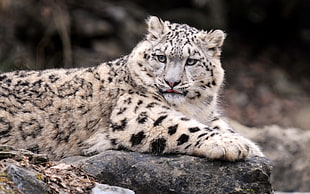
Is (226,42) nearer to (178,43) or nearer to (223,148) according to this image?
(178,43)

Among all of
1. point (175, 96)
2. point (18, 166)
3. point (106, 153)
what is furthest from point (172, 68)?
point (18, 166)

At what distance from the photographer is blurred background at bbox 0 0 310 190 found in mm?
15703

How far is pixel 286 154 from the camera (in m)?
11.5

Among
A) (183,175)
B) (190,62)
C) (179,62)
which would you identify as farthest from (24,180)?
(190,62)

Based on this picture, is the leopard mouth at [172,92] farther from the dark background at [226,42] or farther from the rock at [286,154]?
the dark background at [226,42]

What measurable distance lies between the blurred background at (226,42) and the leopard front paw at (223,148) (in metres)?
8.32

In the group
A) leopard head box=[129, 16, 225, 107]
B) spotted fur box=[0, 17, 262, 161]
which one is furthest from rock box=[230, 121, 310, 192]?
leopard head box=[129, 16, 225, 107]

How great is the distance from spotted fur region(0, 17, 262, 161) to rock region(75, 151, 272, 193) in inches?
21.0

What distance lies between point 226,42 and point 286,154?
7.56 metres

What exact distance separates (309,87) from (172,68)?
462 inches

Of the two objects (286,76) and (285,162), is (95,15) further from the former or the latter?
(285,162)

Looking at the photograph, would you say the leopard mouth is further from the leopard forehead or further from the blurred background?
the blurred background

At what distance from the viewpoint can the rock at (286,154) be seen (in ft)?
37.0

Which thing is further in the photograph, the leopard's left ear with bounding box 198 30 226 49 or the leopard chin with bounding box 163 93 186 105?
the leopard's left ear with bounding box 198 30 226 49
